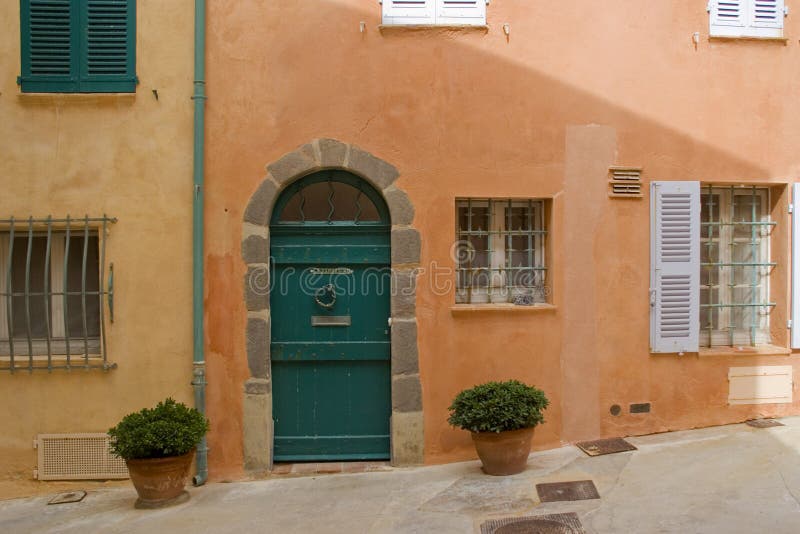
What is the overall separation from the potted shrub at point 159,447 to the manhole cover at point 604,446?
306 centimetres

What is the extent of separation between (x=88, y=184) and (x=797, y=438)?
6.14m

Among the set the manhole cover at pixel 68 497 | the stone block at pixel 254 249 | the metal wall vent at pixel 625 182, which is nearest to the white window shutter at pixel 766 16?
the metal wall vent at pixel 625 182

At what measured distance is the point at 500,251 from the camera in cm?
560

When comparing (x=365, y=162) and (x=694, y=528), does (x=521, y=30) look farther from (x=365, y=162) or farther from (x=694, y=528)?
(x=694, y=528)

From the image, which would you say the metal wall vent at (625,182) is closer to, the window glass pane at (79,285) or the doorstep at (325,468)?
the doorstep at (325,468)

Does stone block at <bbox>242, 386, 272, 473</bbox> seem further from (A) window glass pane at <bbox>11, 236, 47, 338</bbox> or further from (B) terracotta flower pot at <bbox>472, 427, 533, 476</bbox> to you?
(A) window glass pane at <bbox>11, 236, 47, 338</bbox>

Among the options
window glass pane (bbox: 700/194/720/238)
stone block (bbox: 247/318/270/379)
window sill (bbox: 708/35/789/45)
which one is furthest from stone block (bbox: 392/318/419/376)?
window sill (bbox: 708/35/789/45)

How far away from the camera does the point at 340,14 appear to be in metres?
5.34

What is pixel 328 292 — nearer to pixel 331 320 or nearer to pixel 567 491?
pixel 331 320

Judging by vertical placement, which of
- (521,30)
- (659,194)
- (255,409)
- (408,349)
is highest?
(521,30)

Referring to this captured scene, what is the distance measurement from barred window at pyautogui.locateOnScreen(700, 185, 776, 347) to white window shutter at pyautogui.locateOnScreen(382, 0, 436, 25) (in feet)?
9.48

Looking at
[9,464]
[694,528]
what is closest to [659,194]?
[694,528]

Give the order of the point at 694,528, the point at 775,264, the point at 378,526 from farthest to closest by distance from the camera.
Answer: the point at 775,264
the point at 378,526
the point at 694,528

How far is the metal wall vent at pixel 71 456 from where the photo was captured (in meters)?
5.32
